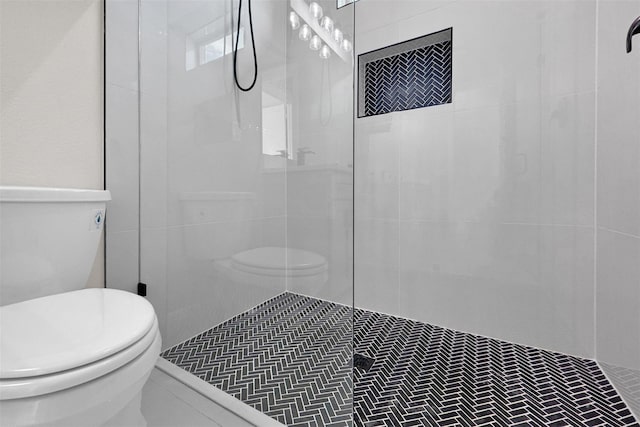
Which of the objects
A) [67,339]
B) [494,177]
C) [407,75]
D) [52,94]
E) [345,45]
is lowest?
[67,339]

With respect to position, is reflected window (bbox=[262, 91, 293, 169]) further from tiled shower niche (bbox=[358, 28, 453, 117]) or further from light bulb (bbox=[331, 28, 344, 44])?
tiled shower niche (bbox=[358, 28, 453, 117])

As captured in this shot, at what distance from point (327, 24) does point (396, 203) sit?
3.68 ft

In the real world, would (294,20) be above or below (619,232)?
above

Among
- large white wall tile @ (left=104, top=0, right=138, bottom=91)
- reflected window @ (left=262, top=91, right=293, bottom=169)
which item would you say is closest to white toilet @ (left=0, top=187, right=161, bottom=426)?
large white wall tile @ (left=104, top=0, right=138, bottom=91)

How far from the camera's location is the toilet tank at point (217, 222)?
1208 millimetres

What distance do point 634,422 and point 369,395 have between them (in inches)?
33.7

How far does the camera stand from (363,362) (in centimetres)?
137

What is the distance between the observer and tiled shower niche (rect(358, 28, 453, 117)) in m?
1.75

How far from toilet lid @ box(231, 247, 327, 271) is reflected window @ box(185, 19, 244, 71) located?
0.81 meters

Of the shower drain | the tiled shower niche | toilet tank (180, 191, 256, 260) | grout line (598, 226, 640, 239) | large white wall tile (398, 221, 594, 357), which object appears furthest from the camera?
the tiled shower niche

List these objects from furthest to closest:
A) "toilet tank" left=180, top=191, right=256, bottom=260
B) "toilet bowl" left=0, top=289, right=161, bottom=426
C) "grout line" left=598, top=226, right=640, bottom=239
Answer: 1. "toilet tank" left=180, top=191, right=256, bottom=260
2. "grout line" left=598, top=226, right=640, bottom=239
3. "toilet bowl" left=0, top=289, right=161, bottom=426

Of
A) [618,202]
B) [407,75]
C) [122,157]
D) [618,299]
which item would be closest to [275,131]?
[122,157]

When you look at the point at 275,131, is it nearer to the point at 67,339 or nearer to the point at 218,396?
the point at 67,339

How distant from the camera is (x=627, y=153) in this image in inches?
43.7
